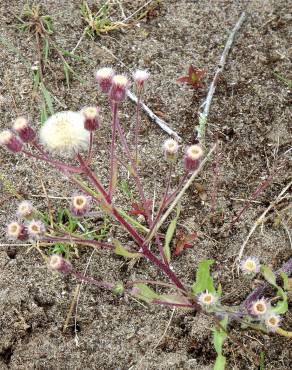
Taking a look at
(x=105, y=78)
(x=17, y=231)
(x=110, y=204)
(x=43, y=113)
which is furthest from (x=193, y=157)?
(x=43, y=113)

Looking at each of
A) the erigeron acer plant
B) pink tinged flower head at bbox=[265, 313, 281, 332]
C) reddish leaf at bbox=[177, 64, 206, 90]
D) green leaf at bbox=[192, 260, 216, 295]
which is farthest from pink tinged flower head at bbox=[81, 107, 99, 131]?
reddish leaf at bbox=[177, 64, 206, 90]

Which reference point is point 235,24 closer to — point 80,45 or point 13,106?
point 80,45

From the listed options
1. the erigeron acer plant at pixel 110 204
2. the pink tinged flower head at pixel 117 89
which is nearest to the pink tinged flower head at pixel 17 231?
the erigeron acer plant at pixel 110 204

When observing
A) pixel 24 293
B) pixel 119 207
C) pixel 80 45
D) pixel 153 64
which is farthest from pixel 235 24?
pixel 24 293

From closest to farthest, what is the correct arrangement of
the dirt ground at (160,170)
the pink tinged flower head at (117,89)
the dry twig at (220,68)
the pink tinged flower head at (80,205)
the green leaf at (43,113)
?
the pink tinged flower head at (80,205)
the pink tinged flower head at (117,89)
the dirt ground at (160,170)
the green leaf at (43,113)
the dry twig at (220,68)

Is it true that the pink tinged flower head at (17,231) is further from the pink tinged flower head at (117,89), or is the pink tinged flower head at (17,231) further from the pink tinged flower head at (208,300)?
the pink tinged flower head at (208,300)

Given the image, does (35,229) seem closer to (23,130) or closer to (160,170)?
(23,130)

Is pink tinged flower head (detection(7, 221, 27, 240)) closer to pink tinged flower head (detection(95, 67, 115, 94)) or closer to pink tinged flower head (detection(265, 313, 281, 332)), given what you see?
pink tinged flower head (detection(95, 67, 115, 94))
